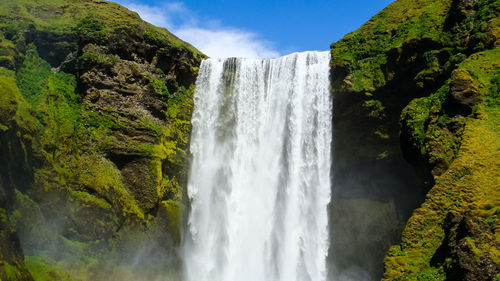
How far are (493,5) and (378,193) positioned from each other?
1136 cm

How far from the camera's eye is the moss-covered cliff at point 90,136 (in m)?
14.6

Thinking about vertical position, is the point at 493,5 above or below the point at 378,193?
above

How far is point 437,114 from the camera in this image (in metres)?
13.9

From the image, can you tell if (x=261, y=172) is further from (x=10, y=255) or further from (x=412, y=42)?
(x=10, y=255)

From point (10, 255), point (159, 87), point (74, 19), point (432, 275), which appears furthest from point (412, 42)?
point (10, 255)

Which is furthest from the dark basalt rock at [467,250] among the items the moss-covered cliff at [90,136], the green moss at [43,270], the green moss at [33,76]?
the green moss at [33,76]

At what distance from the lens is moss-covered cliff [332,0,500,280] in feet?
31.8

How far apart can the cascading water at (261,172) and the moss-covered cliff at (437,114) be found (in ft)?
7.58

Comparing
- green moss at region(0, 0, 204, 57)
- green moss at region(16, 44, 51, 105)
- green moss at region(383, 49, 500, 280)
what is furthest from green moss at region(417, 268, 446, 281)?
green moss at region(0, 0, 204, 57)

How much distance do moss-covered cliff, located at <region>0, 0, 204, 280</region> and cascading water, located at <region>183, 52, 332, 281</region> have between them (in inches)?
66.8

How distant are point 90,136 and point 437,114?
1678 centimetres

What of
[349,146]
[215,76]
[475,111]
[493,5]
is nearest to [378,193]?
[349,146]

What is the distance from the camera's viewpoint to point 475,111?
12.3m

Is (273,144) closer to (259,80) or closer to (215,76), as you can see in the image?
(259,80)
